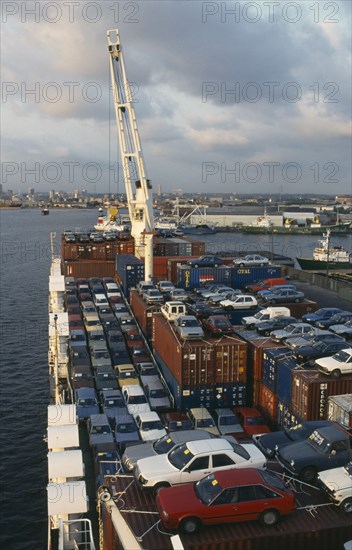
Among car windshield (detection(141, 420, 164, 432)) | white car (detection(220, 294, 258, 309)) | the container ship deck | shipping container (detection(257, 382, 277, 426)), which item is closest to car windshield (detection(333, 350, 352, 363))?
the container ship deck

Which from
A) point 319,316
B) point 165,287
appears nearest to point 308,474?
point 319,316

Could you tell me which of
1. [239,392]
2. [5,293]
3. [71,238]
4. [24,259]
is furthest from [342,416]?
[24,259]

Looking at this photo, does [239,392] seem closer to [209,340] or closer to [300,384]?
[209,340]

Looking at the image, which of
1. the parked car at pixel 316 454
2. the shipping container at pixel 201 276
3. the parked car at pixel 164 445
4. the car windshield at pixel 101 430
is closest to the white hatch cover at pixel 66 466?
the parked car at pixel 164 445

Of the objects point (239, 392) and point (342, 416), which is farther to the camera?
point (239, 392)

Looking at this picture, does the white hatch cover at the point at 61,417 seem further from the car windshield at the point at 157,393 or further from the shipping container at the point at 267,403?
the shipping container at the point at 267,403


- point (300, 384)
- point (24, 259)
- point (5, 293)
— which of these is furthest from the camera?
point (24, 259)

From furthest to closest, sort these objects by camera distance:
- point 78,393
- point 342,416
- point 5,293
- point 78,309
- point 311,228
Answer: point 311,228 → point 5,293 → point 78,309 → point 78,393 → point 342,416
